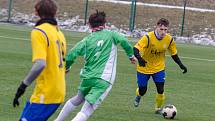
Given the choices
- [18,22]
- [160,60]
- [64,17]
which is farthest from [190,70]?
[64,17]

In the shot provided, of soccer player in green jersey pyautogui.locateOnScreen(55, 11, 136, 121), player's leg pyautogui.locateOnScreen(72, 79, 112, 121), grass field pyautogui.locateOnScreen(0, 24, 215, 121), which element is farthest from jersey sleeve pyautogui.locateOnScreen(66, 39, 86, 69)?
grass field pyautogui.locateOnScreen(0, 24, 215, 121)

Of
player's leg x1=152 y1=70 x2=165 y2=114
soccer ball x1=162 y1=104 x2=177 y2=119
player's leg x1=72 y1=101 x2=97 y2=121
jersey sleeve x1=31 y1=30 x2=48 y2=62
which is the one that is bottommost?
soccer ball x1=162 y1=104 x2=177 y2=119

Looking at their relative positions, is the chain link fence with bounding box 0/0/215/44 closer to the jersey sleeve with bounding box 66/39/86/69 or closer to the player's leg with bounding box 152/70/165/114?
the player's leg with bounding box 152/70/165/114

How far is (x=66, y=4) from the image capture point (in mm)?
44781

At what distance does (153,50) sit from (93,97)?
138 inches

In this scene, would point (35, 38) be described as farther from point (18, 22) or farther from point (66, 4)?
point (66, 4)

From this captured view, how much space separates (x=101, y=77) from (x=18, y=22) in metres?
29.3

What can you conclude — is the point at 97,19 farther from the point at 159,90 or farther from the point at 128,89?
the point at 128,89

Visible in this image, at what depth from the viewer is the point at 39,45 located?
6.74 meters

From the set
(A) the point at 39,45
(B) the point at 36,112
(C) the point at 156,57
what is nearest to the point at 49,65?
(A) the point at 39,45

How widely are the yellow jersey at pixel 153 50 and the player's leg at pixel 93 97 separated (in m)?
3.10

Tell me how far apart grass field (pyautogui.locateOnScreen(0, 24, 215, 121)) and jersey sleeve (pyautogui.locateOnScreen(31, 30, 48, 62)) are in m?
3.56

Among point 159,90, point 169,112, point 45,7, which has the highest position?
point 45,7

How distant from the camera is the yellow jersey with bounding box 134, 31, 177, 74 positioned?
1209 centimetres
